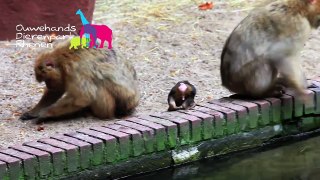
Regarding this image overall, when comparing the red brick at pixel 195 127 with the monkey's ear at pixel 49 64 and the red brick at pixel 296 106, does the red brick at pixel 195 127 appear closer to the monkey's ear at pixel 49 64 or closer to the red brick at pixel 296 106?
the red brick at pixel 296 106

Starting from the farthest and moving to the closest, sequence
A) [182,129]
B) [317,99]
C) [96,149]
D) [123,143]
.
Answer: [317,99]
[182,129]
[123,143]
[96,149]

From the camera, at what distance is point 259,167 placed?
7.22m

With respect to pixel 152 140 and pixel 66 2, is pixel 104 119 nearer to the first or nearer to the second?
pixel 152 140

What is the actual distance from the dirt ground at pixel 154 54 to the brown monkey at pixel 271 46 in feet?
2.00

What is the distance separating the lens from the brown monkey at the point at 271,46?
751cm

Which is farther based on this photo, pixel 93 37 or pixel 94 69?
pixel 93 37

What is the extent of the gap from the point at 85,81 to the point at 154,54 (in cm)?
184

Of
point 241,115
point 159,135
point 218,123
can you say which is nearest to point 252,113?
point 241,115

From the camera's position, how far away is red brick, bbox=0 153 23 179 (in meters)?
6.36

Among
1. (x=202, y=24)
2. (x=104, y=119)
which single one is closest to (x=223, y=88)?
(x=104, y=119)

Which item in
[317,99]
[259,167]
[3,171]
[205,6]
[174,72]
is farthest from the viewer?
[205,6]

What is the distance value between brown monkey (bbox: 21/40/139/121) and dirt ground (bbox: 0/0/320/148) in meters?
0.13

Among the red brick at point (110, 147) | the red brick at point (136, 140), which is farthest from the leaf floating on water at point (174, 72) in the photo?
the red brick at point (110, 147)

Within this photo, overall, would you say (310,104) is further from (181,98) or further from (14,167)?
(14,167)
